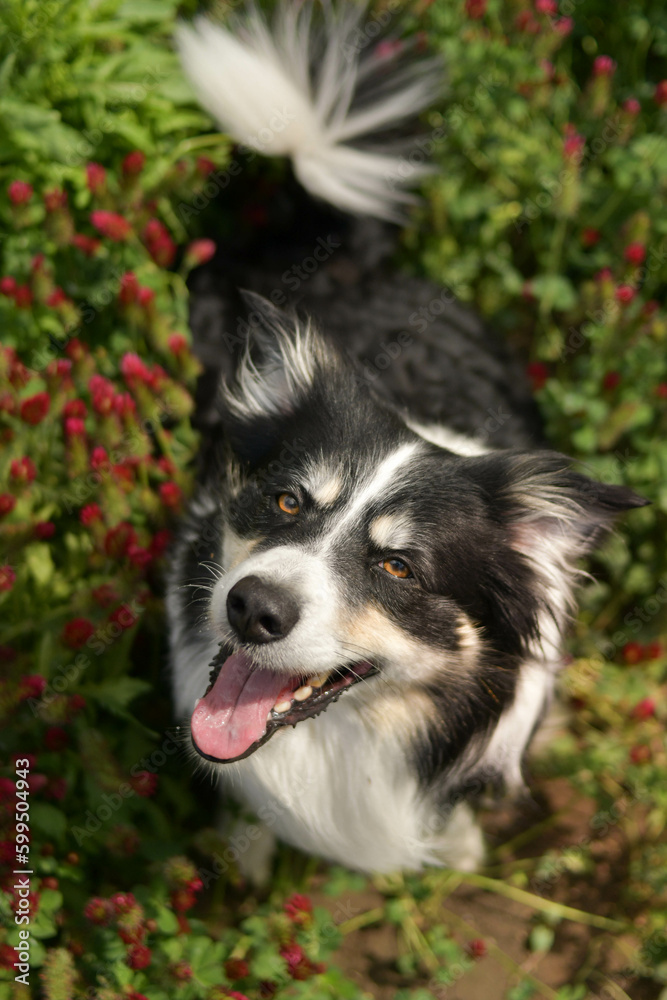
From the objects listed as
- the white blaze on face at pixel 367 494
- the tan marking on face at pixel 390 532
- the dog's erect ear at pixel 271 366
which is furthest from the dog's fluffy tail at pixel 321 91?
the tan marking on face at pixel 390 532

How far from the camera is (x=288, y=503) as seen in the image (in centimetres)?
196

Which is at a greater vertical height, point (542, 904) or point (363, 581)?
point (363, 581)

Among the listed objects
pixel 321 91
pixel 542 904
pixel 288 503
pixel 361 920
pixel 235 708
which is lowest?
pixel 542 904

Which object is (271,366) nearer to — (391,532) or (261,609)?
(391,532)

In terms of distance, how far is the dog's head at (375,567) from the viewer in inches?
69.2

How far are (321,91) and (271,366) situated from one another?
4.87 feet

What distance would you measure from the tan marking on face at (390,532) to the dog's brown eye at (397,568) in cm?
4

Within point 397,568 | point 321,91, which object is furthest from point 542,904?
point 321,91

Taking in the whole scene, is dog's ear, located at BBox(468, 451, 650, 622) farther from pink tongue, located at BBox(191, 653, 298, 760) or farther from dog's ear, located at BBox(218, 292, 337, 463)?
pink tongue, located at BBox(191, 653, 298, 760)

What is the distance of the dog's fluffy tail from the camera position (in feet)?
9.64

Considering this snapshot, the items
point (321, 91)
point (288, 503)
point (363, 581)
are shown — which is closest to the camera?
point (363, 581)

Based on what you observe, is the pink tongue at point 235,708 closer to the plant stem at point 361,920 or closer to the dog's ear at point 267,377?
the dog's ear at point 267,377

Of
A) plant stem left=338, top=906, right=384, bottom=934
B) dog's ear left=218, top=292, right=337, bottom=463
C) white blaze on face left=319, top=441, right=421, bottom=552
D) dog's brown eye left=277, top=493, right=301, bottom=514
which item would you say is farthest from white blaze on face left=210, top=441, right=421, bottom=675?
plant stem left=338, top=906, right=384, bottom=934

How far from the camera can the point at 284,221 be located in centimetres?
320
